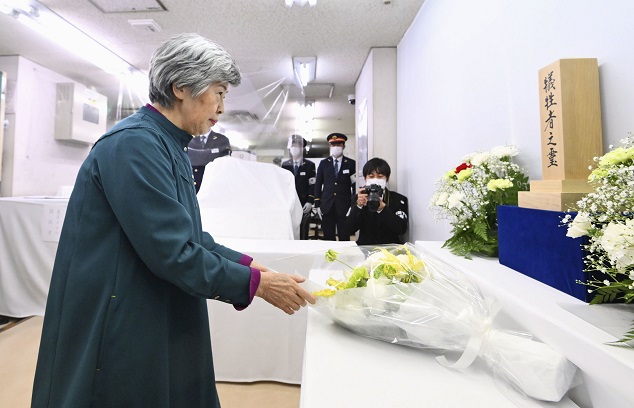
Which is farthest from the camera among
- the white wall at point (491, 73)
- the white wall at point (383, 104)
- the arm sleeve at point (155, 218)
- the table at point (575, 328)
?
the white wall at point (383, 104)

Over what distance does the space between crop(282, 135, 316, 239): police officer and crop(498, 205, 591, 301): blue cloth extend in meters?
2.13

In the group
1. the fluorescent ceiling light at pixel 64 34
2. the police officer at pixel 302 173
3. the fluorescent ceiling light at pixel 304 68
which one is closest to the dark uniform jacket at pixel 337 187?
the police officer at pixel 302 173

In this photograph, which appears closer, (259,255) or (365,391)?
(365,391)

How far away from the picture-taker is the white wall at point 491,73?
946 mm

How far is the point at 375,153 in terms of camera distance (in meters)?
3.72

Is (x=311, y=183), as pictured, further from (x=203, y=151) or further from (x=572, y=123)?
(x=572, y=123)

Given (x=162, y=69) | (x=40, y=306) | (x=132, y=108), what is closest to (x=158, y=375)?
(x=162, y=69)

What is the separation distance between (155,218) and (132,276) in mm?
177

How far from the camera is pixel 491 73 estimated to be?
1.63 metres

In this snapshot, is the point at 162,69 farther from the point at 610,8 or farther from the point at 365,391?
the point at 610,8

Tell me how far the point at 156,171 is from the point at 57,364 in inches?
20.5

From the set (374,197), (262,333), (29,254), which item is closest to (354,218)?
(374,197)

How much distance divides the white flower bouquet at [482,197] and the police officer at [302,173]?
6.20ft

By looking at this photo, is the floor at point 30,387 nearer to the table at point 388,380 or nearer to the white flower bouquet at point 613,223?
the table at point 388,380
